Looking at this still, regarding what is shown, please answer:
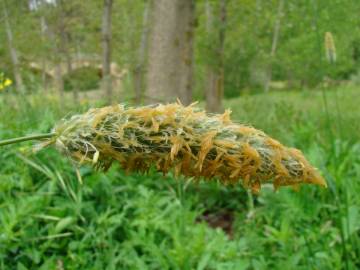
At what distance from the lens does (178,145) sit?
1.11 m

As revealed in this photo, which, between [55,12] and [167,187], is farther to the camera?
[55,12]

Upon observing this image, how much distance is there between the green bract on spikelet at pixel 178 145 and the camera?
1127mm

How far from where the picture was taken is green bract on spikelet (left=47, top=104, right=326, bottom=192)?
113cm

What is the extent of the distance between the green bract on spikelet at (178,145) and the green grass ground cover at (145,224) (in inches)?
80.0

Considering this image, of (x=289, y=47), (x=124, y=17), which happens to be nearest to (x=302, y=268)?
(x=124, y=17)

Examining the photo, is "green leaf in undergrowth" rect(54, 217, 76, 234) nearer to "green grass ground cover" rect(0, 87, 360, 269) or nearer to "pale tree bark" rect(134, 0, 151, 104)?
"green grass ground cover" rect(0, 87, 360, 269)

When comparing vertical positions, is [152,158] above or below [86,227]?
above

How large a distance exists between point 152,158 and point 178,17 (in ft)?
26.1

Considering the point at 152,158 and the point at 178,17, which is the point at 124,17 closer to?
the point at 178,17

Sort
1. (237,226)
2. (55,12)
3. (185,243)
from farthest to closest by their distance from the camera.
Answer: (55,12)
(237,226)
(185,243)

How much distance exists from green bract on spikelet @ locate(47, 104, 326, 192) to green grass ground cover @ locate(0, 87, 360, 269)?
203cm

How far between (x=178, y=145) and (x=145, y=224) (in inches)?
109

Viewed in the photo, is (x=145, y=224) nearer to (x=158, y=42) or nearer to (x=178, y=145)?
(x=178, y=145)

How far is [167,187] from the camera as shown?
16.1 ft
